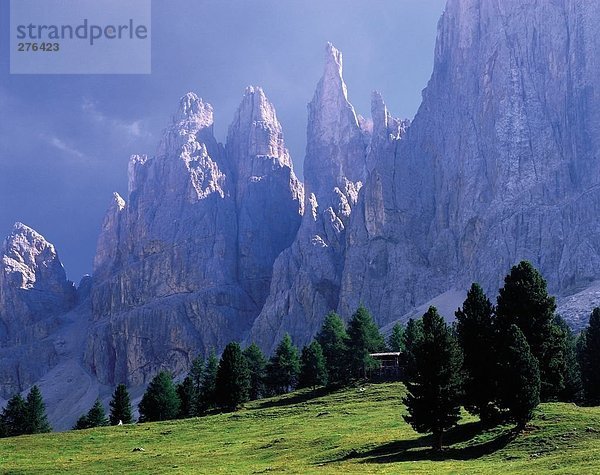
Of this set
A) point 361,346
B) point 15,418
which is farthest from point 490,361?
point 15,418

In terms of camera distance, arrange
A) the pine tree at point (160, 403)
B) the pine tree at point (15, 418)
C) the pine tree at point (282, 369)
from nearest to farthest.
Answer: the pine tree at point (160, 403) → the pine tree at point (15, 418) → the pine tree at point (282, 369)

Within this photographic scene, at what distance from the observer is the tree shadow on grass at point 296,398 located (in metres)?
88.7

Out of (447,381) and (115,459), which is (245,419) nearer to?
(115,459)

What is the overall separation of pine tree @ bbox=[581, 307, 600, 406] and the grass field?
17047 millimetres

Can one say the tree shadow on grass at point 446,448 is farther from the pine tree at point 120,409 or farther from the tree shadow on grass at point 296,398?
the pine tree at point 120,409

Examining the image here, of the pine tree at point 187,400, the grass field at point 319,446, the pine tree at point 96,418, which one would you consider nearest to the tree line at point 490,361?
the grass field at point 319,446

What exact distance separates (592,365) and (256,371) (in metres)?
61.3

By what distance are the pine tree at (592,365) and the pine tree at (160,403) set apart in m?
61.1

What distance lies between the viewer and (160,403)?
98.9 m

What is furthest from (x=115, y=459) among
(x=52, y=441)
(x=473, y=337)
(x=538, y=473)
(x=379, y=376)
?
(x=379, y=376)

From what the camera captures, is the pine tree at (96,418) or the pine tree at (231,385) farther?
the pine tree at (96,418)

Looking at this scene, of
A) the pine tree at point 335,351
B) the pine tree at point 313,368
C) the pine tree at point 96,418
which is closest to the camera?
the pine tree at point 313,368

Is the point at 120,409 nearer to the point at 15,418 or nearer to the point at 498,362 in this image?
the point at 15,418

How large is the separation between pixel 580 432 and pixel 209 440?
1412 inches
